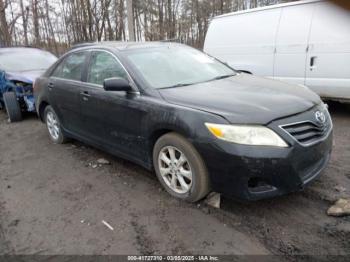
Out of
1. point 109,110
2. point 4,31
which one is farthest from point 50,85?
point 4,31

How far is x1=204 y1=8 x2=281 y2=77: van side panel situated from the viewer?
6086 mm

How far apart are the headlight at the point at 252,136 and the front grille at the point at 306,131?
0.13m

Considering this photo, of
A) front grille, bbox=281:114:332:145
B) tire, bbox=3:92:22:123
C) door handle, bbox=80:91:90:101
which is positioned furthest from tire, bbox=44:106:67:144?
front grille, bbox=281:114:332:145

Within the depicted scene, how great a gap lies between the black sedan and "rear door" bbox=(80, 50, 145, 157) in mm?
12

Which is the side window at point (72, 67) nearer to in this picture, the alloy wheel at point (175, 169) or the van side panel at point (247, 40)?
the alloy wheel at point (175, 169)

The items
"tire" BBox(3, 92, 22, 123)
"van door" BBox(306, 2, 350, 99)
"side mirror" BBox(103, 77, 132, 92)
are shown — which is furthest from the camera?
"tire" BBox(3, 92, 22, 123)

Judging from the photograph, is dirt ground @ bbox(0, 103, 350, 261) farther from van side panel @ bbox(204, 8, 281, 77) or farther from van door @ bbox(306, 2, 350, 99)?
van side panel @ bbox(204, 8, 281, 77)

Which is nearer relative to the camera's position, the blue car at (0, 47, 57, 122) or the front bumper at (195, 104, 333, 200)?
the front bumper at (195, 104, 333, 200)

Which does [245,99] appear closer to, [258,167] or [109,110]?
[258,167]

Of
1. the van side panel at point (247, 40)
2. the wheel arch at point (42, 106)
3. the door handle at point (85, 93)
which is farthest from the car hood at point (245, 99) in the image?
the van side panel at point (247, 40)

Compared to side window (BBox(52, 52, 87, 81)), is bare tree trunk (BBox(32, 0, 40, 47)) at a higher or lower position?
higher

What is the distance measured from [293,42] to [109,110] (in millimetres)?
3788

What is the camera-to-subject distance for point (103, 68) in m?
3.87

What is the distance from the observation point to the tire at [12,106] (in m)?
6.67
